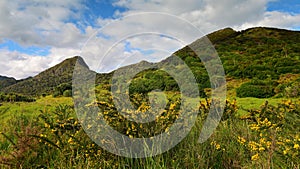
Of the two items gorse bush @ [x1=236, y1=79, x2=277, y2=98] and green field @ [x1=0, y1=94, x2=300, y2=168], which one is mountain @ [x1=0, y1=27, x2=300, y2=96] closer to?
gorse bush @ [x1=236, y1=79, x2=277, y2=98]

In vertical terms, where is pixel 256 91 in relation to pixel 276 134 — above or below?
above

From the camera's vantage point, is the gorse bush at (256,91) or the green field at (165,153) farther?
the gorse bush at (256,91)

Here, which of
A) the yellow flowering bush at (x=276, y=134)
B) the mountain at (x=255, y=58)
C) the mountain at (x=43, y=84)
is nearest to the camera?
the yellow flowering bush at (x=276, y=134)

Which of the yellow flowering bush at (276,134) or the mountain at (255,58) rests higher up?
the mountain at (255,58)

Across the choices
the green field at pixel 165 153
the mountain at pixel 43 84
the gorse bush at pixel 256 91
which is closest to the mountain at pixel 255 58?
the gorse bush at pixel 256 91

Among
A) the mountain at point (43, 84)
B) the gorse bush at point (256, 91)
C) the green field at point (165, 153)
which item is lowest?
the green field at point (165, 153)

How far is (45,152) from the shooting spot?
3.71 m

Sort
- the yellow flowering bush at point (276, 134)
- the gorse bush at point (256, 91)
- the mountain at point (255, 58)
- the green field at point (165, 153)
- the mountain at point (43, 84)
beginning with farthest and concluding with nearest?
the mountain at point (255, 58), the gorse bush at point (256, 91), the mountain at point (43, 84), the green field at point (165, 153), the yellow flowering bush at point (276, 134)

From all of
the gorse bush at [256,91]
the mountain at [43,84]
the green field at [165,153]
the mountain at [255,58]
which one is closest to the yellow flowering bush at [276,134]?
the green field at [165,153]

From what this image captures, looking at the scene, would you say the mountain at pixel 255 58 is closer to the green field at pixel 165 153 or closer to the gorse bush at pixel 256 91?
the gorse bush at pixel 256 91

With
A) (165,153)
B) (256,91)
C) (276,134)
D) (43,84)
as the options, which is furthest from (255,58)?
(43,84)

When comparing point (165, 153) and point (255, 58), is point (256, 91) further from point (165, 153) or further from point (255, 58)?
point (165, 153)

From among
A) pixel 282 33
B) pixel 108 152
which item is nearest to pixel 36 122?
pixel 108 152

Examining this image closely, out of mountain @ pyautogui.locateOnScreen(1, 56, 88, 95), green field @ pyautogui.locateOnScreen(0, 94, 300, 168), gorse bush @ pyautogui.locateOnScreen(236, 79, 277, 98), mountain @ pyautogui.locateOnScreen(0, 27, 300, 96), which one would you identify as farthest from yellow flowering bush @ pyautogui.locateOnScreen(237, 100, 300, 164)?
gorse bush @ pyautogui.locateOnScreen(236, 79, 277, 98)
